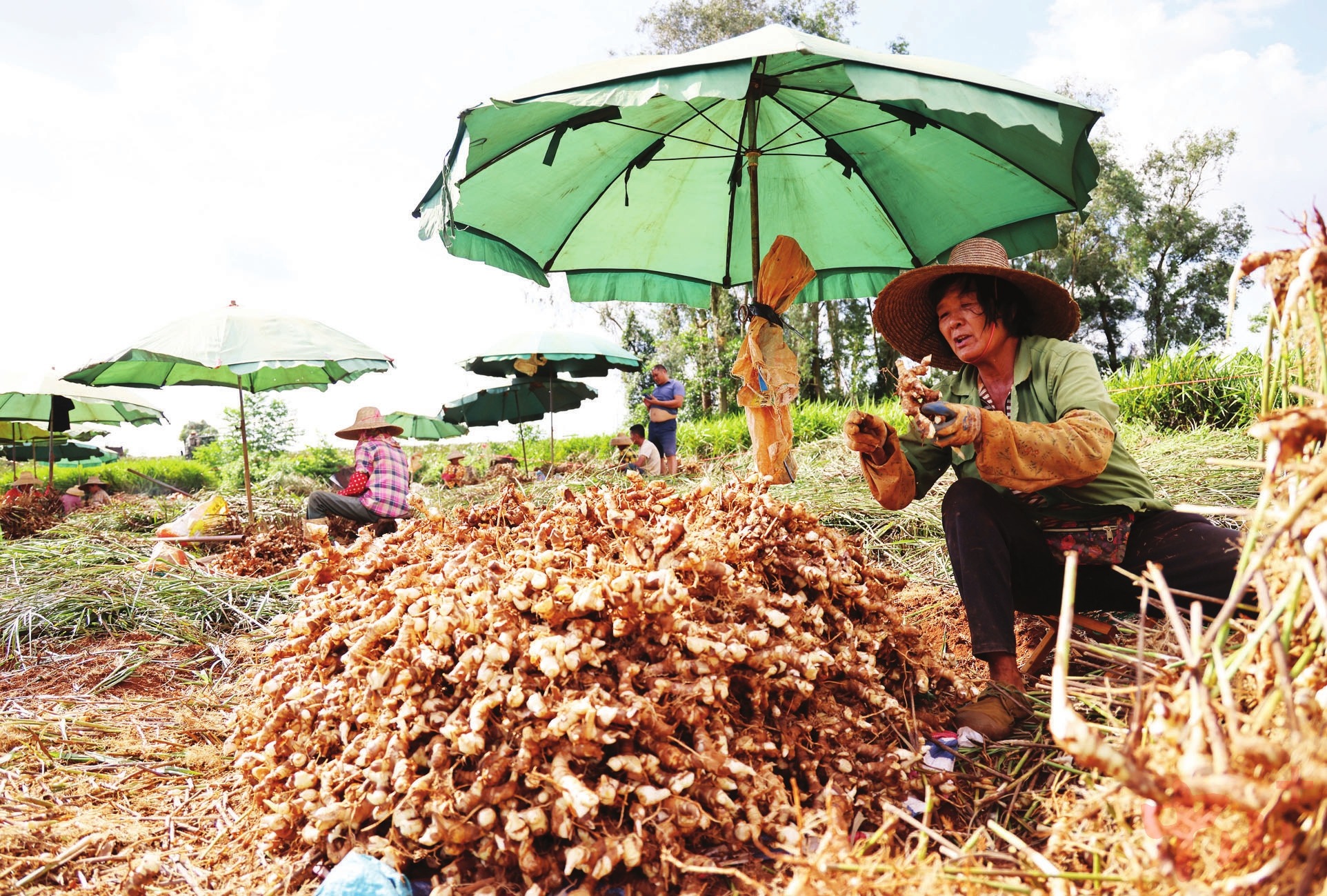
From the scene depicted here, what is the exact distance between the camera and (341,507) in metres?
6.04

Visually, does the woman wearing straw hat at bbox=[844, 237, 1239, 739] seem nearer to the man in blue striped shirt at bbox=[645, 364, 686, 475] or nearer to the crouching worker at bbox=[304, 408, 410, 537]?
the crouching worker at bbox=[304, 408, 410, 537]

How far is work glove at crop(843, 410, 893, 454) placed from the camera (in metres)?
2.23

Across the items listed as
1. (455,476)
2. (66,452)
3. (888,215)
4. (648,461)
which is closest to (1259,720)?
(888,215)

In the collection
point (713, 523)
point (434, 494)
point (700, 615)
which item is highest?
point (713, 523)

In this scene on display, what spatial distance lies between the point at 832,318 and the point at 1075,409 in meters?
18.3

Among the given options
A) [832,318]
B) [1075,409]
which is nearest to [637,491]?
[1075,409]

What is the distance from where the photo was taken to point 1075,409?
6.70 ft

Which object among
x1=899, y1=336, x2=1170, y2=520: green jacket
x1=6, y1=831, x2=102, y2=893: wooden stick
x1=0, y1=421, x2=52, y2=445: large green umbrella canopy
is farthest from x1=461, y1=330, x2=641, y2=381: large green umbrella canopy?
x1=0, y1=421, x2=52, y2=445: large green umbrella canopy

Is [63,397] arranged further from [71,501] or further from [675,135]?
[675,135]

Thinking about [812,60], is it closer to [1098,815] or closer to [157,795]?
[1098,815]

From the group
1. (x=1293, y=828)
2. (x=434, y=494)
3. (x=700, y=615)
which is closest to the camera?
(x=1293, y=828)

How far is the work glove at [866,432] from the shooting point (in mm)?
2232

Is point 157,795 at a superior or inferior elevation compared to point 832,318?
inferior

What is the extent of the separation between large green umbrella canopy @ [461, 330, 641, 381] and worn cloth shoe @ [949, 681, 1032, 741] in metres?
8.21
